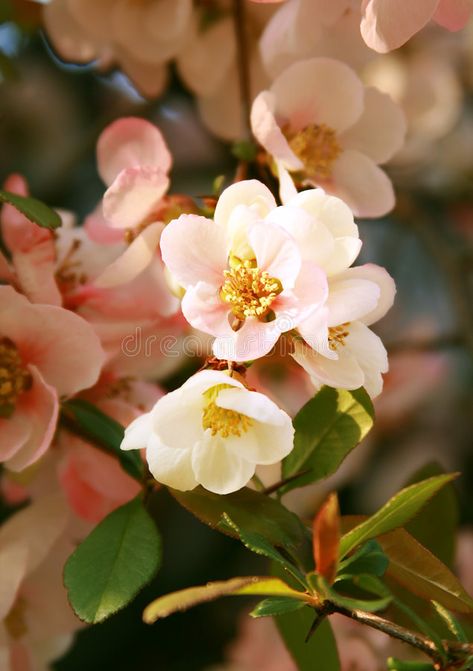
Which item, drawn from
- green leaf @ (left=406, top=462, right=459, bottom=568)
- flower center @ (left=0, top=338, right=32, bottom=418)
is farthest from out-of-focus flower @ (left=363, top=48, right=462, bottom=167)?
flower center @ (left=0, top=338, right=32, bottom=418)

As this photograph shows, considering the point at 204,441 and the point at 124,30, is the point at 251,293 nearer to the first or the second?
the point at 204,441

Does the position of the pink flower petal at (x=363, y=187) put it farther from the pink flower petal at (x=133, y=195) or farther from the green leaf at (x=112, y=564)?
the green leaf at (x=112, y=564)

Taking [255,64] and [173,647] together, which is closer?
[255,64]

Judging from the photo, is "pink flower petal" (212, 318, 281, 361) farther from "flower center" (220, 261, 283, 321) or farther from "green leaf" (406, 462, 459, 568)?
"green leaf" (406, 462, 459, 568)

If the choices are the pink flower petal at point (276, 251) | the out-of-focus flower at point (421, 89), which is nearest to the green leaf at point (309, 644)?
the pink flower petal at point (276, 251)

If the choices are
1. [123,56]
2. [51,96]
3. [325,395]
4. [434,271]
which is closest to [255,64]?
[123,56]

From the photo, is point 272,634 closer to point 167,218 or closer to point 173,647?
point 173,647
